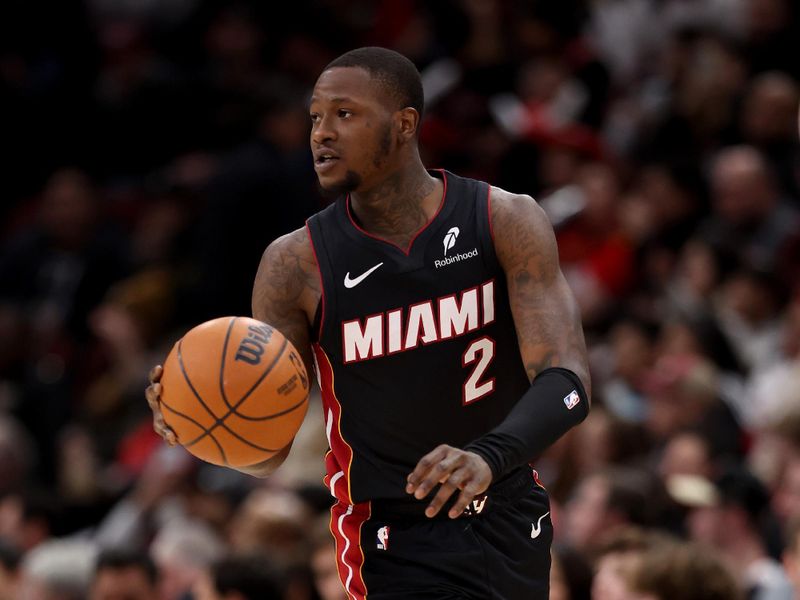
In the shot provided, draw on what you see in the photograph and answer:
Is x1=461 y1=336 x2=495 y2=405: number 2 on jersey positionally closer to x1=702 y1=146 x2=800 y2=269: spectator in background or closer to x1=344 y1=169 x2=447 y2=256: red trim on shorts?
x1=344 y1=169 x2=447 y2=256: red trim on shorts

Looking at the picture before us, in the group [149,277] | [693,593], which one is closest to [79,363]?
[149,277]

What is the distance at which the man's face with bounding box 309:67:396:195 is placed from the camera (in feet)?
16.5

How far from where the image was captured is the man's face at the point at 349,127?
5.03 m

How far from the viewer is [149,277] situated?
1277 centimetres

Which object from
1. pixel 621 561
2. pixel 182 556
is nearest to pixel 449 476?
pixel 621 561

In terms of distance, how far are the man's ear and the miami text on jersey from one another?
578mm

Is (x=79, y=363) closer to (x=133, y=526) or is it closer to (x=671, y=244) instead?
(x=133, y=526)

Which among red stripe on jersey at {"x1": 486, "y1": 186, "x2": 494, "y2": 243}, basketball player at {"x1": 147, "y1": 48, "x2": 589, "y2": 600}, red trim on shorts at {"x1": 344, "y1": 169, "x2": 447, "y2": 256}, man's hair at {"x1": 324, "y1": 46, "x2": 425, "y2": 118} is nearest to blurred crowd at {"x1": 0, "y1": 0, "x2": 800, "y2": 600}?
basketball player at {"x1": 147, "y1": 48, "x2": 589, "y2": 600}

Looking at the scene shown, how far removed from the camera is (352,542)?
5160 mm

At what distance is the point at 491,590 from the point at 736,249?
6.21 metres

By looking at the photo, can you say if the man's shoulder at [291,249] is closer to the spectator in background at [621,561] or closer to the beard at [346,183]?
the beard at [346,183]

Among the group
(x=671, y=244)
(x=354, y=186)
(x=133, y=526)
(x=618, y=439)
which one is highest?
(x=354, y=186)

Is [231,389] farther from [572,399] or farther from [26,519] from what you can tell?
[26,519]

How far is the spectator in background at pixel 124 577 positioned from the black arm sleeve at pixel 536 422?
3.82 metres
